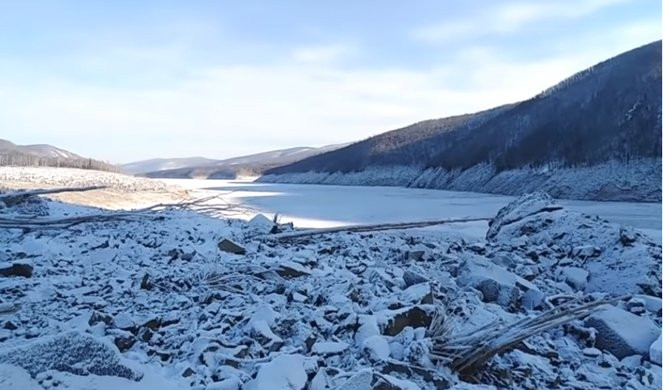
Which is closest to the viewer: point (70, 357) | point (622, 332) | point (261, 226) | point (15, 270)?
point (70, 357)

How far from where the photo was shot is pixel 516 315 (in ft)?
17.2

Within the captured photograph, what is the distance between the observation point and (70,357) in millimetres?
3062

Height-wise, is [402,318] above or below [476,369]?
above

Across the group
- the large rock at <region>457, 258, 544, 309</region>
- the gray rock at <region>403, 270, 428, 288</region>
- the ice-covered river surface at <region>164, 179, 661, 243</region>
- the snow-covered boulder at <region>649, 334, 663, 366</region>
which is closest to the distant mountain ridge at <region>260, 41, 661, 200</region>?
the ice-covered river surface at <region>164, 179, 661, 243</region>

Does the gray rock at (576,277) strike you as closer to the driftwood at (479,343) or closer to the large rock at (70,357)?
the driftwood at (479,343)

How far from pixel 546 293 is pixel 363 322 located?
3.16 meters

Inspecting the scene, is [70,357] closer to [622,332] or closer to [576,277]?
[622,332]

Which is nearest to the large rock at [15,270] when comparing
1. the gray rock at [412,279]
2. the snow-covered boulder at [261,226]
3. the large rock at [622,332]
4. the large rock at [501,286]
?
the snow-covered boulder at [261,226]

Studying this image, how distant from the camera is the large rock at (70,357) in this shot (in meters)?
2.96

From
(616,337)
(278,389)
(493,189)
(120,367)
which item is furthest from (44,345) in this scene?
Answer: (493,189)

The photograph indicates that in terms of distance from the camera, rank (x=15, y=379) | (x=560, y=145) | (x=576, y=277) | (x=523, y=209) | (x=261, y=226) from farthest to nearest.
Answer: (x=560, y=145)
(x=523, y=209)
(x=261, y=226)
(x=576, y=277)
(x=15, y=379)

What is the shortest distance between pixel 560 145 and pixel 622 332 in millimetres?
53587

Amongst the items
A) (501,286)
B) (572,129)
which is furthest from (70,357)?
(572,129)

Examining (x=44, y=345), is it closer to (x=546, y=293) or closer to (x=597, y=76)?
(x=546, y=293)
